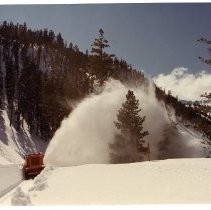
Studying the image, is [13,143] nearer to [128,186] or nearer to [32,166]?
[32,166]

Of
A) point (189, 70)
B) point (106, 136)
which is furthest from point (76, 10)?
point (106, 136)

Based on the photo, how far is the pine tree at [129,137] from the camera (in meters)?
23.9

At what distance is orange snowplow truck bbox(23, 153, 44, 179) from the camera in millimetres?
22484

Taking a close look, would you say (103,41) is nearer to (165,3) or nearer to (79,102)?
(165,3)

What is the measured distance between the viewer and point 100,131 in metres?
26.8

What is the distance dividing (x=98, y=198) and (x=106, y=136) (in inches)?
440

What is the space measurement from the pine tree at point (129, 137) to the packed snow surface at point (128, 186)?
5.03 m

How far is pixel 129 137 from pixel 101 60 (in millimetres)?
5083

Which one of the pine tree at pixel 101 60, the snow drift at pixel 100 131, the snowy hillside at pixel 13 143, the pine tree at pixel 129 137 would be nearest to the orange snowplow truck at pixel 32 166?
the snow drift at pixel 100 131

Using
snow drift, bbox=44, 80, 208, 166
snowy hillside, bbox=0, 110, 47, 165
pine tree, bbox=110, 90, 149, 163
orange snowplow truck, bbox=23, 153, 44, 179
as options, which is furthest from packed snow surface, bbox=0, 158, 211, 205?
snowy hillside, bbox=0, 110, 47, 165

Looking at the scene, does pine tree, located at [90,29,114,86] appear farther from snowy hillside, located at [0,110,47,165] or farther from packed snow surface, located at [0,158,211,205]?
snowy hillside, located at [0,110,47,165]

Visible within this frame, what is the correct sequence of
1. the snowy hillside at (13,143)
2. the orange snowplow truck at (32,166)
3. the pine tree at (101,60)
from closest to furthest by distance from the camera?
the pine tree at (101,60) → the orange snowplow truck at (32,166) → the snowy hillside at (13,143)

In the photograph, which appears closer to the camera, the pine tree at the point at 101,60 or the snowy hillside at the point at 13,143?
the pine tree at the point at 101,60

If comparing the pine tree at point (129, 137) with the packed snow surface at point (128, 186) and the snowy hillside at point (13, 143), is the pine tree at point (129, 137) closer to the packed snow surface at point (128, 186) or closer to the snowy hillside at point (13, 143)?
the packed snow surface at point (128, 186)
